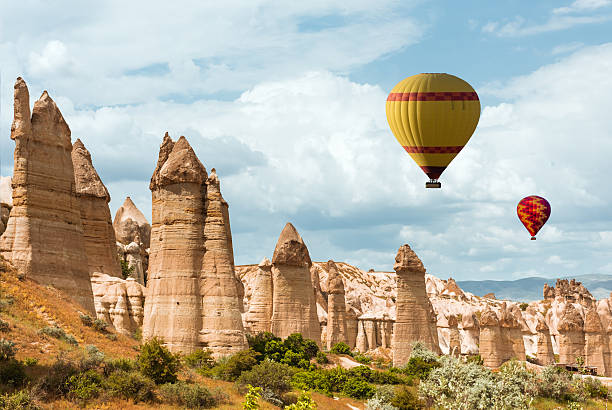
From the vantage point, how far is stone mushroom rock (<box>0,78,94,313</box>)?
131 feet

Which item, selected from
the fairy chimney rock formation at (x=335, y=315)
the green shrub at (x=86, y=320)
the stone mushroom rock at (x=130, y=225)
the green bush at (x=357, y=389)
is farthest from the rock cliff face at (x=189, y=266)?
the fairy chimney rock formation at (x=335, y=315)

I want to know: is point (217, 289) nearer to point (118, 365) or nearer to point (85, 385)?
point (118, 365)

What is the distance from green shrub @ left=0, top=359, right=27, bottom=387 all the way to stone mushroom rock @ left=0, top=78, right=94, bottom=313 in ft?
28.5

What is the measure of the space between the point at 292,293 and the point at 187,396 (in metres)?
24.3

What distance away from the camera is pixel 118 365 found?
34.9 m

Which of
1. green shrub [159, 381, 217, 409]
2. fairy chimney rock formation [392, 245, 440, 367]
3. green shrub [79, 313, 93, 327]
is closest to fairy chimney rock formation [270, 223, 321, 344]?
fairy chimney rock formation [392, 245, 440, 367]

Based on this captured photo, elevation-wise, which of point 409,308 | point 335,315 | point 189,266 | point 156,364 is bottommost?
point 156,364

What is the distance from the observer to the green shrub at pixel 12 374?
30766mm

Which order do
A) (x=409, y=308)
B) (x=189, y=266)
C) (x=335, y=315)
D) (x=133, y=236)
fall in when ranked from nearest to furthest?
(x=189, y=266)
(x=409, y=308)
(x=133, y=236)
(x=335, y=315)

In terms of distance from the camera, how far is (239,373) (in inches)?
1660

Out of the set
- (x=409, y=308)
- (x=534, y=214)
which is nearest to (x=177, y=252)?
(x=409, y=308)

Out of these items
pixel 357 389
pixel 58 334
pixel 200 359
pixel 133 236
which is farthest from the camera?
pixel 133 236

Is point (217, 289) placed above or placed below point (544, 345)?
above

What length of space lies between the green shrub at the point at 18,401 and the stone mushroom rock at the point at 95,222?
68.3ft
